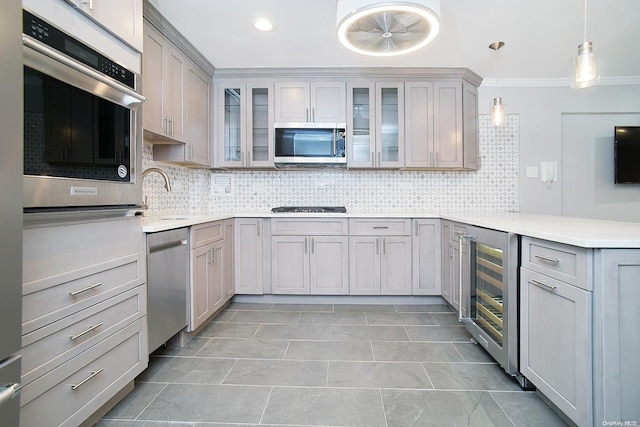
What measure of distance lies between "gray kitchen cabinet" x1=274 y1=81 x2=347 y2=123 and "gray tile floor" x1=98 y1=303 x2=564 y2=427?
6.70 ft

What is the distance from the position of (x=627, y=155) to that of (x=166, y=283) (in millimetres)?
4785

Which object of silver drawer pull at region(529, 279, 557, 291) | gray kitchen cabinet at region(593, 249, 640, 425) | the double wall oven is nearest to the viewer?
gray kitchen cabinet at region(593, 249, 640, 425)

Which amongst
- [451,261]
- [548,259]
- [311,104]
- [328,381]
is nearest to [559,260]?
[548,259]

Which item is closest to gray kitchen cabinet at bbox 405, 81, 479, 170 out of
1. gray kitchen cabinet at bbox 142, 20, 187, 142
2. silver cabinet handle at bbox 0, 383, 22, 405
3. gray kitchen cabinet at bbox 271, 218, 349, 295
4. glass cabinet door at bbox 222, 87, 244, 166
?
gray kitchen cabinet at bbox 271, 218, 349, 295

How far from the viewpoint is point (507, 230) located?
168cm

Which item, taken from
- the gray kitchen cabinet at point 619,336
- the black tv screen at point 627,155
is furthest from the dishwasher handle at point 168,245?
the black tv screen at point 627,155

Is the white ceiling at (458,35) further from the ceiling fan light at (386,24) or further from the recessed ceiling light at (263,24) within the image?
the ceiling fan light at (386,24)

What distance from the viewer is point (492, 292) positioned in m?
1.93

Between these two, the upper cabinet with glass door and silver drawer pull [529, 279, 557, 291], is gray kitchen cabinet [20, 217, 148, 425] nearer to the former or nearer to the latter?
silver drawer pull [529, 279, 557, 291]

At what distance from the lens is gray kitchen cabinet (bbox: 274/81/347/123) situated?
10.6 feet

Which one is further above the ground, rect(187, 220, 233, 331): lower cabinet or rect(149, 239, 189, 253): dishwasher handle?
rect(149, 239, 189, 253): dishwasher handle

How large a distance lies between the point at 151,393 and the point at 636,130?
201 inches

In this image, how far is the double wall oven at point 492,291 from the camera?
1670 mm

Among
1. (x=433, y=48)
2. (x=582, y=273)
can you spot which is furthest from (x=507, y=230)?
(x=433, y=48)
